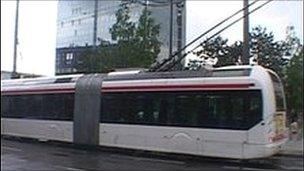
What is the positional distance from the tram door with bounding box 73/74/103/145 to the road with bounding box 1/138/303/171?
1.93 ft

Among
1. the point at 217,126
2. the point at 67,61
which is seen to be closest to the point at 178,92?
the point at 217,126

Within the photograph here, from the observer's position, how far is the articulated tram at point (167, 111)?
1590 centimetres

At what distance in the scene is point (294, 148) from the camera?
2044 centimetres

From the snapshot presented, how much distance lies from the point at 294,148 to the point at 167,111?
5.15m

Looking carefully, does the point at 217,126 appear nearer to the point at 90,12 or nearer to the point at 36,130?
the point at 36,130

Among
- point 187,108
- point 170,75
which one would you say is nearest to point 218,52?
point 170,75

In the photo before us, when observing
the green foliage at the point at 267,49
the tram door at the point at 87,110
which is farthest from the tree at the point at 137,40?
the tram door at the point at 87,110

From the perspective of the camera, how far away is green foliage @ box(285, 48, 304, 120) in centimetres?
1881

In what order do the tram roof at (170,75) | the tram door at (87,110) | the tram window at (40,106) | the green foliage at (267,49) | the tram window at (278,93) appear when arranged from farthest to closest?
→ the green foliage at (267,49)
the tram window at (40,106)
the tram door at (87,110)
the tram roof at (170,75)
the tram window at (278,93)

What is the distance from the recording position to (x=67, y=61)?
43.9 m

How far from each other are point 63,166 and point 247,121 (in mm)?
4765

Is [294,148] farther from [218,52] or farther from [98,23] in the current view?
[98,23]

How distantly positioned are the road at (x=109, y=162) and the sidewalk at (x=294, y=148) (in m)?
0.46

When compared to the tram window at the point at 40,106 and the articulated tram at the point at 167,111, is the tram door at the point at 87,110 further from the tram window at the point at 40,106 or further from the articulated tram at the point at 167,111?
the tram window at the point at 40,106
